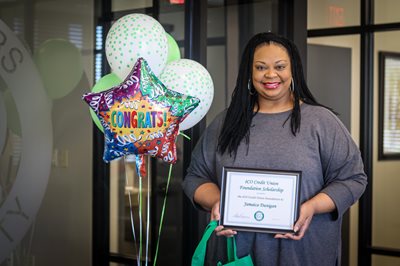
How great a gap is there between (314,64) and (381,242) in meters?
1.40

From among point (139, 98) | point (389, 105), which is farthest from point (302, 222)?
point (389, 105)

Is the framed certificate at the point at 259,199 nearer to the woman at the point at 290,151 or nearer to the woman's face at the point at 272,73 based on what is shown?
the woman at the point at 290,151

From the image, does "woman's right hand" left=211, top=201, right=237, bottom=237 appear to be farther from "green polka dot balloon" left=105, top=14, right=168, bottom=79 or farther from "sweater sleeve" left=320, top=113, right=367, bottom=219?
"green polka dot balloon" left=105, top=14, right=168, bottom=79

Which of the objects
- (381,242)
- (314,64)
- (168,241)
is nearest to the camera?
(168,241)

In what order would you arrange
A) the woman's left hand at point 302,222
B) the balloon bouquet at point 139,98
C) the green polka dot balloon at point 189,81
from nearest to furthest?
the woman's left hand at point 302,222 → the balloon bouquet at point 139,98 → the green polka dot balloon at point 189,81

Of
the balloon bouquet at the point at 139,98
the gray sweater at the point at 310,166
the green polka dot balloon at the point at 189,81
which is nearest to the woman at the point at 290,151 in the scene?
the gray sweater at the point at 310,166

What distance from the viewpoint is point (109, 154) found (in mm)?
1924

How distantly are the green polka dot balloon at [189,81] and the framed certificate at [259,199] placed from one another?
18.4 inches

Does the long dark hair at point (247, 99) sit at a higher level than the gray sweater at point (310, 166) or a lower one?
higher

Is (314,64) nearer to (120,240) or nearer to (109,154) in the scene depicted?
(120,240)

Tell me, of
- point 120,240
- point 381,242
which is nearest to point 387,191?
point 381,242

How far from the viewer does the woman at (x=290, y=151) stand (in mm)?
1806

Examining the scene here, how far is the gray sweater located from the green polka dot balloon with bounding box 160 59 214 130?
0.38 meters

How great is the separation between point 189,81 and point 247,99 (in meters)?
0.31
